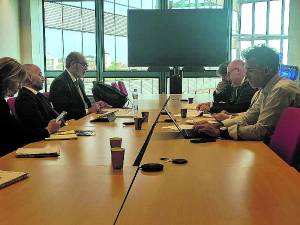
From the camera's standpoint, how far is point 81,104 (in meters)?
5.24

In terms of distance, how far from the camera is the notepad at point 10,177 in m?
1.74

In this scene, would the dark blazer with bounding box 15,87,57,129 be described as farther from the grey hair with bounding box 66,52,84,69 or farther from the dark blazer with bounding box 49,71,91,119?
the grey hair with bounding box 66,52,84,69

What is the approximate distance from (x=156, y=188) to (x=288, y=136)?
1.21 meters

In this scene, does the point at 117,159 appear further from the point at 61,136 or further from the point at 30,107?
the point at 30,107

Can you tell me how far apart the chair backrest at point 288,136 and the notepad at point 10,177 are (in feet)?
4.89

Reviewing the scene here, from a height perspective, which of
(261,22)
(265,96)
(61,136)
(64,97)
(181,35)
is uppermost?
(261,22)

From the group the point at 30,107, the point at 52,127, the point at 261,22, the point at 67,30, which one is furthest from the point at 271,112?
the point at 67,30

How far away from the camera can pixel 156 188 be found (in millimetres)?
1712

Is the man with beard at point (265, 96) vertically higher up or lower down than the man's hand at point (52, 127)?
higher up

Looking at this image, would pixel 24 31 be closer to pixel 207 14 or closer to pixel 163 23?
pixel 163 23

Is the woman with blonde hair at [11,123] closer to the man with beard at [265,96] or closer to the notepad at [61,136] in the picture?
the notepad at [61,136]

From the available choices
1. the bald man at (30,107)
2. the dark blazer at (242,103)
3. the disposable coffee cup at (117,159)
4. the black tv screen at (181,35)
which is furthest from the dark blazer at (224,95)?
the disposable coffee cup at (117,159)

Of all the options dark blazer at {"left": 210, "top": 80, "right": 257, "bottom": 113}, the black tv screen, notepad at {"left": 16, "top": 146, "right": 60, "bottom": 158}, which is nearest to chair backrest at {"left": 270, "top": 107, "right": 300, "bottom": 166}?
notepad at {"left": 16, "top": 146, "right": 60, "bottom": 158}

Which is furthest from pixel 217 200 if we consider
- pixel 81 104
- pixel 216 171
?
pixel 81 104
